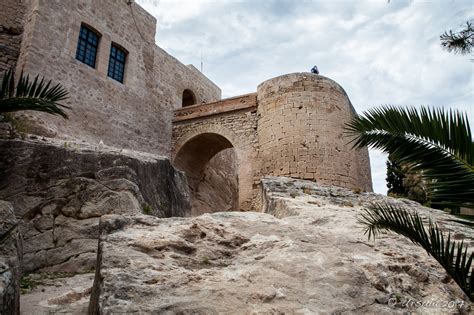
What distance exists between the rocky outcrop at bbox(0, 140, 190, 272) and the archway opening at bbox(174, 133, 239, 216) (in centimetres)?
769

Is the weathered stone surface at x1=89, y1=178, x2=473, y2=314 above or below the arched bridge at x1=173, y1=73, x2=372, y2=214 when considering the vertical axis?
below

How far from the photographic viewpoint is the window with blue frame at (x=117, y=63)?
12.0 meters

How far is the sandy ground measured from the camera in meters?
2.67

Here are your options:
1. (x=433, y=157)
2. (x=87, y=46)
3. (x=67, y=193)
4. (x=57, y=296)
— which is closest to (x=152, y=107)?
(x=87, y=46)

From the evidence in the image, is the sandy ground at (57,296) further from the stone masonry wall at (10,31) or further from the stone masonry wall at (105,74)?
the stone masonry wall at (10,31)

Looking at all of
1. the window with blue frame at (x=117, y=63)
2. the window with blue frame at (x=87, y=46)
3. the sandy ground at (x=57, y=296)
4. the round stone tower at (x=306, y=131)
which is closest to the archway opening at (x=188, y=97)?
the window with blue frame at (x=117, y=63)

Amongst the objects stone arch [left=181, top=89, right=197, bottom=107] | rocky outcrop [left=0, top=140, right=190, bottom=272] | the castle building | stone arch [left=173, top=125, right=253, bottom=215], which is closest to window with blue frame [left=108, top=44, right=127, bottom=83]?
the castle building

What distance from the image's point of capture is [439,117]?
2.58m

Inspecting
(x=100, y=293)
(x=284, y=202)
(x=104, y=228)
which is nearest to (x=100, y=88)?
(x=284, y=202)

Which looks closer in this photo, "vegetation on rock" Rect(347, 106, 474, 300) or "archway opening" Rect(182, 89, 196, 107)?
"vegetation on rock" Rect(347, 106, 474, 300)

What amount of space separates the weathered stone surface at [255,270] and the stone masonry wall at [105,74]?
7489 millimetres

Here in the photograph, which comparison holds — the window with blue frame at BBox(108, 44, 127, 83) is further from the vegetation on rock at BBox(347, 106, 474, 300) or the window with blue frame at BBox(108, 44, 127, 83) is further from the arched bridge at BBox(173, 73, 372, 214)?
the vegetation on rock at BBox(347, 106, 474, 300)

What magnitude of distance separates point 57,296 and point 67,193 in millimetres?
1880

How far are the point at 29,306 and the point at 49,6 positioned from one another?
998 centimetres
